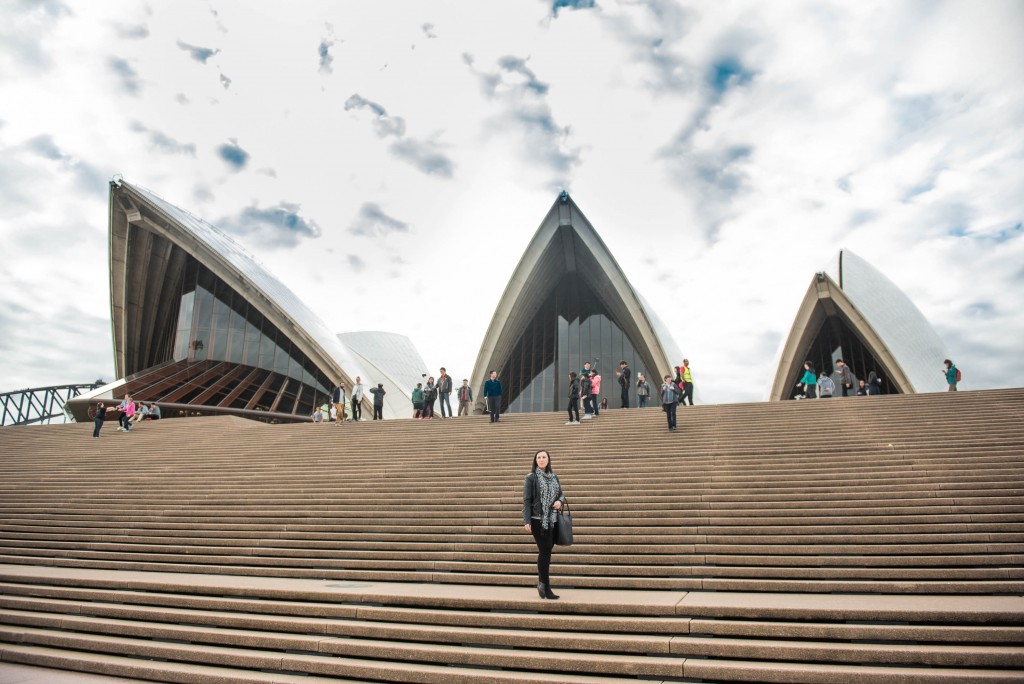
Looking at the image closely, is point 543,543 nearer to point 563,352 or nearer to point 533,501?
point 533,501

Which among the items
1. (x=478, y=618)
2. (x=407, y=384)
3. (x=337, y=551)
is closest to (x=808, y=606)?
(x=478, y=618)

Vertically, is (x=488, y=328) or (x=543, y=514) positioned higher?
(x=488, y=328)

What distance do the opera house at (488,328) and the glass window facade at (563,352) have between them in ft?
0.20

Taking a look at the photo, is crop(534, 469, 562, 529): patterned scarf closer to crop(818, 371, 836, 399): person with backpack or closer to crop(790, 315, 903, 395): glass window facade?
crop(818, 371, 836, 399): person with backpack

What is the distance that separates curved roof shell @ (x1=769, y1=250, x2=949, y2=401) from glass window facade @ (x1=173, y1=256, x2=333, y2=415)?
19.9m

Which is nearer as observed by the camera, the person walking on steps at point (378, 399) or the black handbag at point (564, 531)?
the black handbag at point (564, 531)

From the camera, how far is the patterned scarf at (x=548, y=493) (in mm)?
5121

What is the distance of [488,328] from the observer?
84.4 feet

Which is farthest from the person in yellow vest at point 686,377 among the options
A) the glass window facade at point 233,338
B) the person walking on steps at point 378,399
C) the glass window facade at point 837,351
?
the glass window facade at point 233,338

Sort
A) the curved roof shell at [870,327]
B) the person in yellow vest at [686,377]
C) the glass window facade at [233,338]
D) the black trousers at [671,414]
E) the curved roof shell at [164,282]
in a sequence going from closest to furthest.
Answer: the black trousers at [671,414], the person in yellow vest at [686,377], the curved roof shell at [870,327], the curved roof shell at [164,282], the glass window facade at [233,338]

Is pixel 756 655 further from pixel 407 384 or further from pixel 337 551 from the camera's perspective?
pixel 407 384

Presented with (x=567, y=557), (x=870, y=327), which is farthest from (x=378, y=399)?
(x=870, y=327)

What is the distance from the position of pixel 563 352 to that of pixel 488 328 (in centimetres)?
390

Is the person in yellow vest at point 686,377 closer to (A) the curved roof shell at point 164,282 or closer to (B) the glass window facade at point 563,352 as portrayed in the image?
(B) the glass window facade at point 563,352
